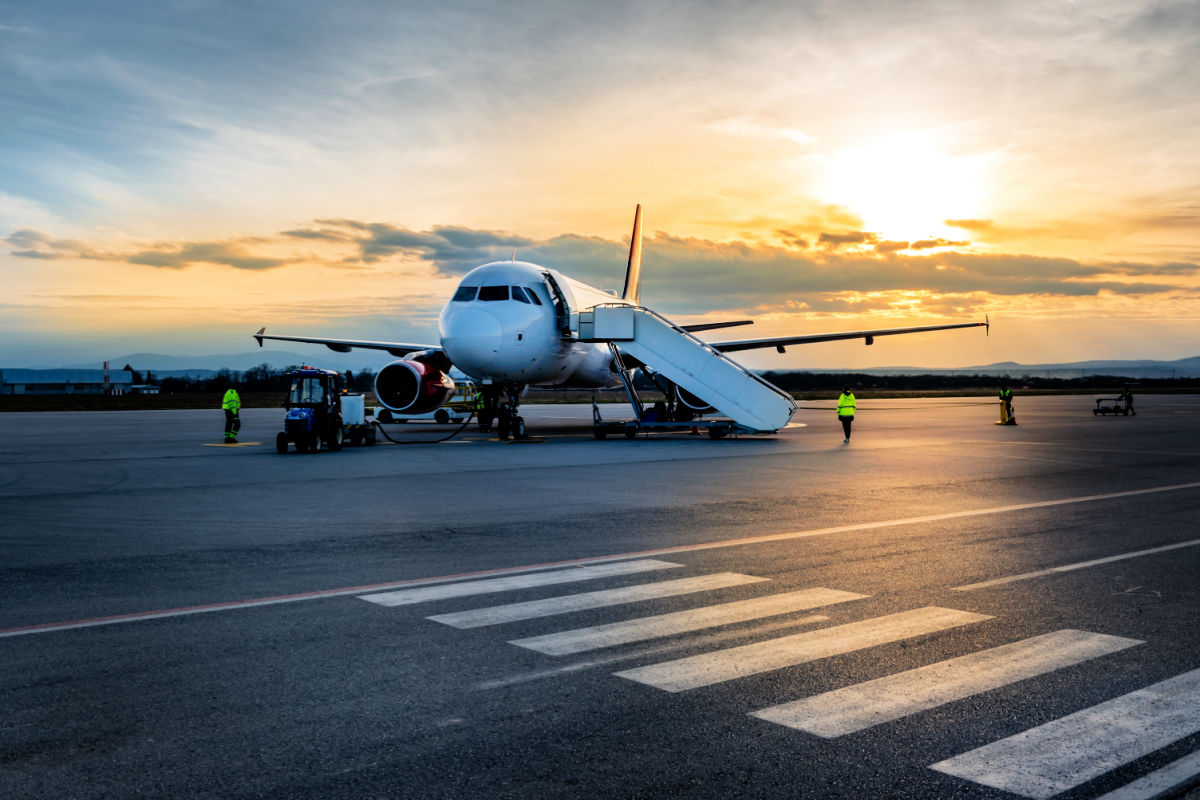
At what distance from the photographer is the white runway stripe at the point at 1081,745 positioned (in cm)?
425

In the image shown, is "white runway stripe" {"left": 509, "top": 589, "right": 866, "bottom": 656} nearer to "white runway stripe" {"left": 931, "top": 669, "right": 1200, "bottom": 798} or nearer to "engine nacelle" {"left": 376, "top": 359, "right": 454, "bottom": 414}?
"white runway stripe" {"left": 931, "top": 669, "right": 1200, "bottom": 798}

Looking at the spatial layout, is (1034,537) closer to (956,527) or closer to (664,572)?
(956,527)

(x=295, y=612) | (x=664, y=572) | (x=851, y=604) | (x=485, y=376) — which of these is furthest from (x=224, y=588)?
(x=485, y=376)

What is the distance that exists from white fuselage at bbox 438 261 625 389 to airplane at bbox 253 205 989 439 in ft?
0.09

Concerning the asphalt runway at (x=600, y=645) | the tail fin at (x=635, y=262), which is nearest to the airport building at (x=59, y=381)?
the tail fin at (x=635, y=262)

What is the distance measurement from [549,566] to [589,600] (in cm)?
146

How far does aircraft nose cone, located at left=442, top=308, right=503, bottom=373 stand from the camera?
→ 2481 cm

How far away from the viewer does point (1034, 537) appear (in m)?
10.7

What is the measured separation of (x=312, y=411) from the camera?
929 inches

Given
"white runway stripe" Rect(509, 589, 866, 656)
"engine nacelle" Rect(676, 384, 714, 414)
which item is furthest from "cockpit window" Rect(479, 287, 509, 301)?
"white runway stripe" Rect(509, 589, 866, 656)

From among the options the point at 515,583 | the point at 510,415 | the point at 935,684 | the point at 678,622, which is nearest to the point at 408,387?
the point at 510,415

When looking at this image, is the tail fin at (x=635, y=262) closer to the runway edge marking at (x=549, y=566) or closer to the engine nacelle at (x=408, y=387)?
the engine nacelle at (x=408, y=387)

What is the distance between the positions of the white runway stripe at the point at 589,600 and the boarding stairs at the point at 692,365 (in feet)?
60.1

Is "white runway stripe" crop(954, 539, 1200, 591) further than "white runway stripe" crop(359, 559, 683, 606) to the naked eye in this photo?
Yes
